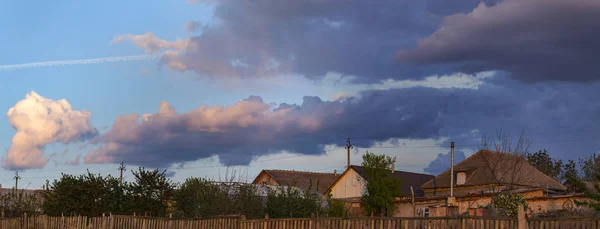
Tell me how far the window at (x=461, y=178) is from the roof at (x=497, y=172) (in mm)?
274

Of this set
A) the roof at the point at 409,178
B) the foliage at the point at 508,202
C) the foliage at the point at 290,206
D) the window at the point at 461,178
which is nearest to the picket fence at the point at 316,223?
the foliage at the point at 290,206

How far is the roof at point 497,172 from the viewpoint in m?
55.0

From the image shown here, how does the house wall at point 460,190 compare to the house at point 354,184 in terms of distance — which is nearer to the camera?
the house wall at point 460,190

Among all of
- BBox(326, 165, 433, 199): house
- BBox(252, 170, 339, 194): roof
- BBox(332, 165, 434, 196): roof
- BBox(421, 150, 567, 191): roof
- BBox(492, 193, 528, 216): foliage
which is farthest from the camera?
BBox(252, 170, 339, 194): roof

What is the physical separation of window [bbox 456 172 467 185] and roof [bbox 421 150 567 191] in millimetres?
274

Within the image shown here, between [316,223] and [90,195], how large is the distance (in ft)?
58.6

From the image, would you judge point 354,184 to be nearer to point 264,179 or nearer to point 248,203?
point 264,179

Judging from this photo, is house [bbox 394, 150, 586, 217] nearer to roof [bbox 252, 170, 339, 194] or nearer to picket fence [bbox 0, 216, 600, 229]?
roof [bbox 252, 170, 339, 194]

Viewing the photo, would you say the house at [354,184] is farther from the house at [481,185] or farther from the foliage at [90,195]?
the foliage at [90,195]

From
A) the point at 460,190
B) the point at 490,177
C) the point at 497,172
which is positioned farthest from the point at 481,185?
the point at 460,190

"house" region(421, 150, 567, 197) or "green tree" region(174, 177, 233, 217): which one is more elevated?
"house" region(421, 150, 567, 197)

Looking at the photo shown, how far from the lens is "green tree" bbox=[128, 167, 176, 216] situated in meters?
32.2

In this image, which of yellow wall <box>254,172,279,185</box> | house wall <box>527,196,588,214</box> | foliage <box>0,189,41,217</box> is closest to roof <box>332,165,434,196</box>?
yellow wall <box>254,172,279,185</box>

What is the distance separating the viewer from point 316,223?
1870cm
